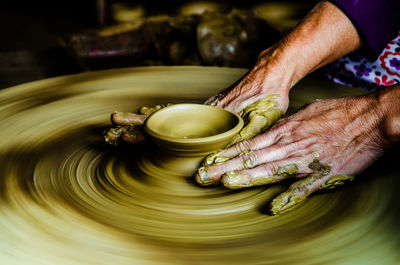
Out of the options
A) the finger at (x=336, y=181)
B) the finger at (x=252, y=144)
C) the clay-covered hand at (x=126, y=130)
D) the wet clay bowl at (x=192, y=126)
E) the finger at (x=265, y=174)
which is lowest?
the finger at (x=336, y=181)

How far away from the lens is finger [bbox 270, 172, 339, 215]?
786 mm

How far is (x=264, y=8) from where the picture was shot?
330 cm

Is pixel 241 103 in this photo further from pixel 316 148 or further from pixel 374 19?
pixel 374 19

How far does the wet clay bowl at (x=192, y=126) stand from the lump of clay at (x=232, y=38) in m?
1.34

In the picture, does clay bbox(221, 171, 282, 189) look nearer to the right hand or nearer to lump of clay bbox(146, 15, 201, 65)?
the right hand

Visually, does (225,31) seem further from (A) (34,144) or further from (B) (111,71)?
(A) (34,144)

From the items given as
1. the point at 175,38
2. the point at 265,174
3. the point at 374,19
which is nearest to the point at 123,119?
the point at 265,174

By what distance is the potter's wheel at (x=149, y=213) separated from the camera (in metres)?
0.68

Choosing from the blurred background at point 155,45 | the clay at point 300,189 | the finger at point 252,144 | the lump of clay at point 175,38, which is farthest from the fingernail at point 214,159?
the lump of clay at point 175,38

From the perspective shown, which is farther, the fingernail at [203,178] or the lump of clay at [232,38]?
the lump of clay at [232,38]

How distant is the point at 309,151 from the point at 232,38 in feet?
5.00

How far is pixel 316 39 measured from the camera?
48.9 inches

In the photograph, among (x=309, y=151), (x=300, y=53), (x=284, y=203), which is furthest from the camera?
(x=300, y=53)

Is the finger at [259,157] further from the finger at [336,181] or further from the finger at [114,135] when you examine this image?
the finger at [114,135]
